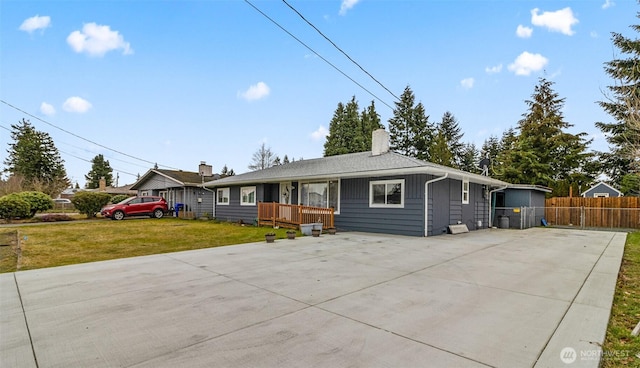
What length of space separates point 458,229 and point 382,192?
3.59 meters

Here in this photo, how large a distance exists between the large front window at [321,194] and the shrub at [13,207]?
15597 mm

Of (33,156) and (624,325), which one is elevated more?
(33,156)

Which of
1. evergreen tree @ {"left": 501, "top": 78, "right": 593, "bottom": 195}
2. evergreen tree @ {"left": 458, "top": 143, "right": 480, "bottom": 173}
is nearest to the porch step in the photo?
evergreen tree @ {"left": 501, "top": 78, "right": 593, "bottom": 195}

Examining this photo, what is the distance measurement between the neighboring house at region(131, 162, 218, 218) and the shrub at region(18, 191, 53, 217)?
659 cm

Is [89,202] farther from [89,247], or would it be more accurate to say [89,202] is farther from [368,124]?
[368,124]

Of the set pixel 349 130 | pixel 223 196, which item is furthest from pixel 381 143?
pixel 349 130

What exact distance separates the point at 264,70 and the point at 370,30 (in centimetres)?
555

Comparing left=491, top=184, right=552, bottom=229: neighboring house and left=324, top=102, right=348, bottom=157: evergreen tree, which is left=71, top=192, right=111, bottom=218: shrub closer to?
left=324, top=102, right=348, bottom=157: evergreen tree

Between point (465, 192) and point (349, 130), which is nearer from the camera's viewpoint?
point (465, 192)

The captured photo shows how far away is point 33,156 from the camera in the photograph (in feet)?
123

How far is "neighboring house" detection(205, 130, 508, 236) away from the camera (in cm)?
1035

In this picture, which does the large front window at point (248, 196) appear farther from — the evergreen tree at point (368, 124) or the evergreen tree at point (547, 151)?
the evergreen tree at point (547, 151)

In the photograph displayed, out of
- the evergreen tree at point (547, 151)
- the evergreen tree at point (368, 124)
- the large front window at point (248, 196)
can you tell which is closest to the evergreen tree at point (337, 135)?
the evergreen tree at point (368, 124)

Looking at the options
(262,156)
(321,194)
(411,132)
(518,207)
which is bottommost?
(518,207)
